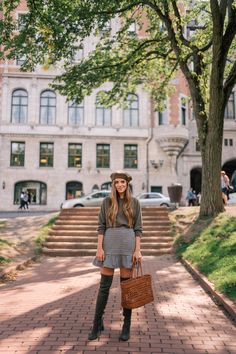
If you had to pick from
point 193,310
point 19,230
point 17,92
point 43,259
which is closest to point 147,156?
point 17,92

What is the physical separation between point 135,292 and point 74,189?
29.5m

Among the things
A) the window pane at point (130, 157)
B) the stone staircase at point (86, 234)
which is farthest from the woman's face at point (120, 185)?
the window pane at point (130, 157)

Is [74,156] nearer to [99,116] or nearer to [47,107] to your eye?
[99,116]

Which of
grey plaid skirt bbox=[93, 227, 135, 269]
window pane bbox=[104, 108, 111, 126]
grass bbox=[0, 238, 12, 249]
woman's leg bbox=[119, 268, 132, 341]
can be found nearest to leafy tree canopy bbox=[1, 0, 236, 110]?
grass bbox=[0, 238, 12, 249]

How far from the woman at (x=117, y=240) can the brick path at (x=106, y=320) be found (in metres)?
0.30

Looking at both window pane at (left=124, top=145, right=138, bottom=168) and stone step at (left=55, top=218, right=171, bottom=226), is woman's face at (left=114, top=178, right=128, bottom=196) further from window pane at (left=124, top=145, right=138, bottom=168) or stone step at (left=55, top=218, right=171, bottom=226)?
window pane at (left=124, top=145, right=138, bottom=168)

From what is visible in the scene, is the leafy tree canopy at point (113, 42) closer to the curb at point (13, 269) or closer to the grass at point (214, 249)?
the grass at point (214, 249)

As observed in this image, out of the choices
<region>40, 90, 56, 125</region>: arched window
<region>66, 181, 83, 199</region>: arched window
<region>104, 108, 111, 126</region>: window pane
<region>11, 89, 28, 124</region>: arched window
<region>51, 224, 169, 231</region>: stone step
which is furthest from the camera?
<region>104, 108, 111, 126</region>: window pane

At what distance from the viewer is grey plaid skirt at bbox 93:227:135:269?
417 centimetres

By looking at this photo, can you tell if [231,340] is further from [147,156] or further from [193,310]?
[147,156]

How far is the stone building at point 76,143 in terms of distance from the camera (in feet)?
108

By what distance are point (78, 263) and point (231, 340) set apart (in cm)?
647

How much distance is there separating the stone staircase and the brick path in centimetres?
388

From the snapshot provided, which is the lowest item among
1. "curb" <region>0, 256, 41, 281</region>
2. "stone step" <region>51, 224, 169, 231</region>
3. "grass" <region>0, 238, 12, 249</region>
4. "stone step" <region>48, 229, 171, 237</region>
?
"curb" <region>0, 256, 41, 281</region>
